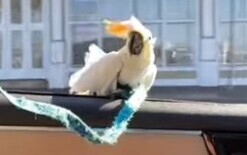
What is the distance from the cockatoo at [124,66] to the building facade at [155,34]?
1155cm

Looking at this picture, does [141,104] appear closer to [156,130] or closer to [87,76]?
[156,130]

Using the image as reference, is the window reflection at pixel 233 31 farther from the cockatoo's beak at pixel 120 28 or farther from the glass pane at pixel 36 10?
the cockatoo's beak at pixel 120 28

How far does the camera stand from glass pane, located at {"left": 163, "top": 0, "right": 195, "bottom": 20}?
14.1 metres

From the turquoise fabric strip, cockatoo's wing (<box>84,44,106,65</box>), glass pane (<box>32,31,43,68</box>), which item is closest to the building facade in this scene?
glass pane (<box>32,31,43,68</box>)

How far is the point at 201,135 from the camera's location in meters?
1.61

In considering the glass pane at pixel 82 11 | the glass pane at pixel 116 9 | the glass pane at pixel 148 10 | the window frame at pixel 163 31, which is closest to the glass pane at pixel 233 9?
the window frame at pixel 163 31

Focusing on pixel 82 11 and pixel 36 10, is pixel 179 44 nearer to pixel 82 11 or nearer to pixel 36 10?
pixel 82 11

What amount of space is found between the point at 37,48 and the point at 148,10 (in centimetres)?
208

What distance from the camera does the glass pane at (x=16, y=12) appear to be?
14.6 meters

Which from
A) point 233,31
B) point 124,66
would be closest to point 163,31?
point 233,31

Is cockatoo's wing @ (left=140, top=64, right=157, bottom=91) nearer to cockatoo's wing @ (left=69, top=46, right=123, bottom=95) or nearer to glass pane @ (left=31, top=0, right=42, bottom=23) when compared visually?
cockatoo's wing @ (left=69, top=46, right=123, bottom=95)

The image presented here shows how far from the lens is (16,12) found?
14609 mm

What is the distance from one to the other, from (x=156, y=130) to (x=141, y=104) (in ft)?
0.26

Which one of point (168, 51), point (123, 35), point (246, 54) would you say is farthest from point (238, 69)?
point (123, 35)
